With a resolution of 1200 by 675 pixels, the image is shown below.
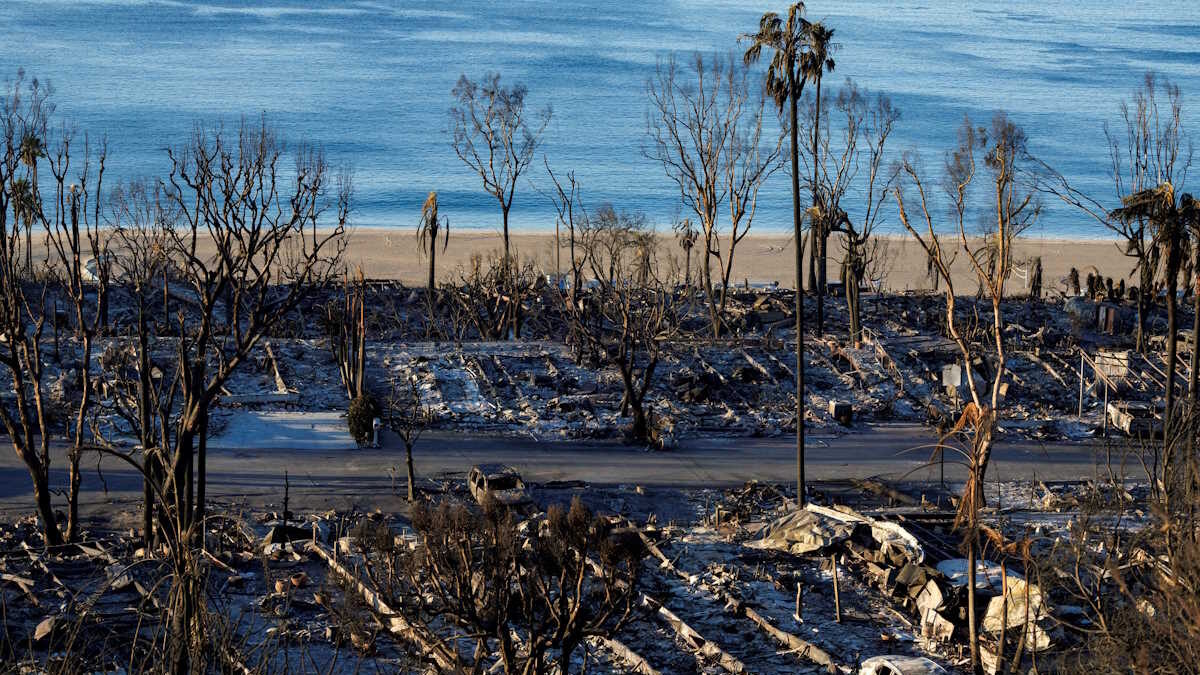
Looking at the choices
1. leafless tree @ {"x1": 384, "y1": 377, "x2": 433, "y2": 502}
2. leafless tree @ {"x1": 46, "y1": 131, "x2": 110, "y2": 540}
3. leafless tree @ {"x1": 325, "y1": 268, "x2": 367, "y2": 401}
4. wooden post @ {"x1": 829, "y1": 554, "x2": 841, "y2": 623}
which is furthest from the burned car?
leafless tree @ {"x1": 46, "y1": 131, "x2": 110, "y2": 540}

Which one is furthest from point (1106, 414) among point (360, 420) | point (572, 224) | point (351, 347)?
point (572, 224)

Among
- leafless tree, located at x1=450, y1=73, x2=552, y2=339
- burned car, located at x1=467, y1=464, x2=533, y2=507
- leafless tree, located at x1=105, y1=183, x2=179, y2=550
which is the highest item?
leafless tree, located at x1=450, y1=73, x2=552, y2=339

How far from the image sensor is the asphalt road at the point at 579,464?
2405 cm

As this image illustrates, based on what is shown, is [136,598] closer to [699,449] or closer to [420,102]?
[699,449]

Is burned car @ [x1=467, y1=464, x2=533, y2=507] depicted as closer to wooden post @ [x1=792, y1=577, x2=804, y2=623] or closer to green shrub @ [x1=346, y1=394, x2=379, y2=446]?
green shrub @ [x1=346, y1=394, x2=379, y2=446]


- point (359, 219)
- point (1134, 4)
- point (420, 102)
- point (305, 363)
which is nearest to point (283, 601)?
point (305, 363)

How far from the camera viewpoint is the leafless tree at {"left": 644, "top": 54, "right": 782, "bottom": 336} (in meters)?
39.3

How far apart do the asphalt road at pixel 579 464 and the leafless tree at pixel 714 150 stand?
8.55 m

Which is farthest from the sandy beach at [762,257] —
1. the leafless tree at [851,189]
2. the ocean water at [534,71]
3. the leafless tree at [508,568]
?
the leafless tree at [508,568]

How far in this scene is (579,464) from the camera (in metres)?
25.9

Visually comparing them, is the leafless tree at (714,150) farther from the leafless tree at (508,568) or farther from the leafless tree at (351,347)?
the leafless tree at (508,568)

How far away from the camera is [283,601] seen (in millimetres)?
17984

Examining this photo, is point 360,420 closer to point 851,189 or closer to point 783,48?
point 783,48

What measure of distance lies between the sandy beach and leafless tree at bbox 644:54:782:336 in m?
1.54
